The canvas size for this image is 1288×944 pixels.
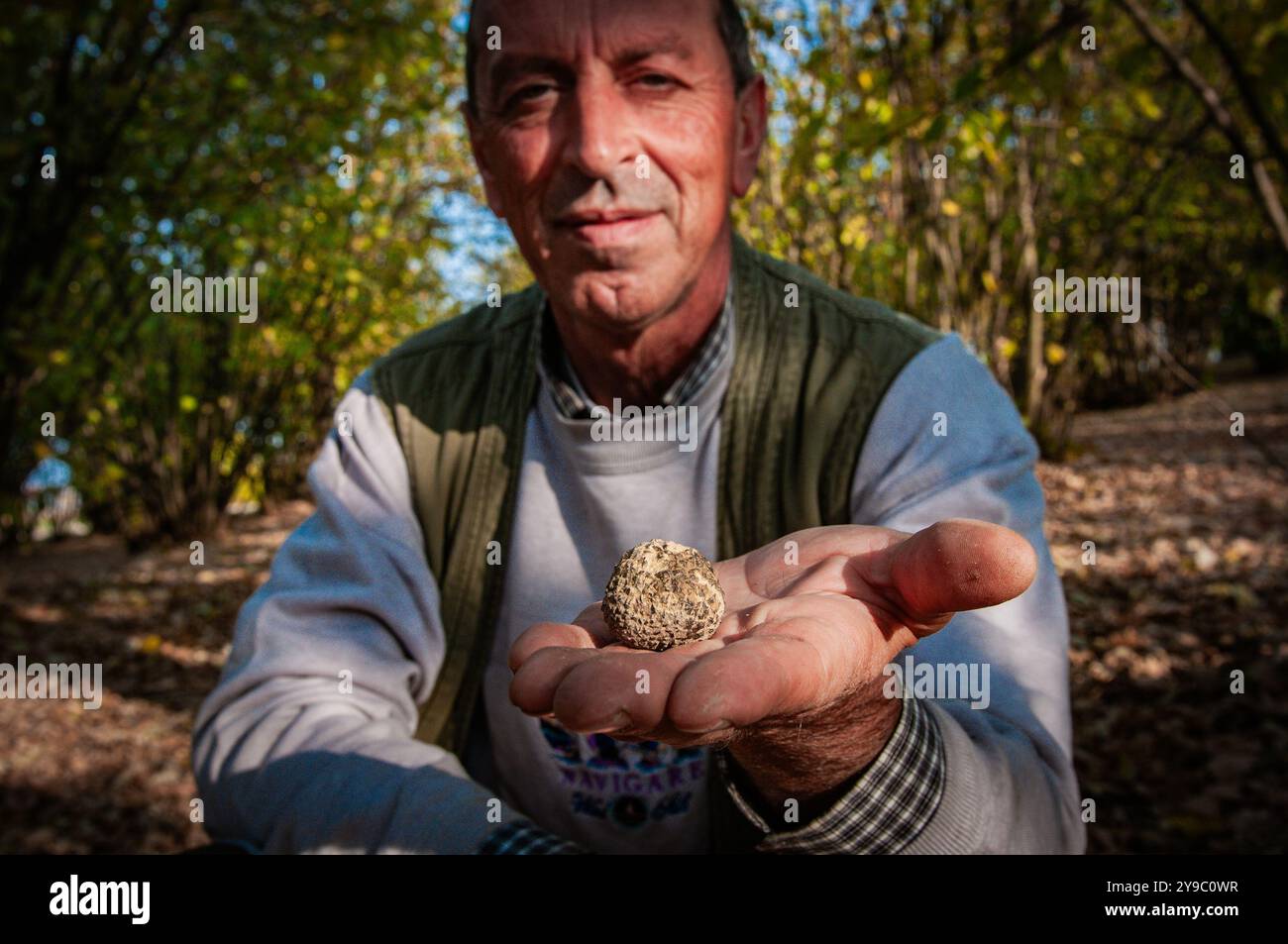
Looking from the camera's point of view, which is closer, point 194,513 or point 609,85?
point 609,85

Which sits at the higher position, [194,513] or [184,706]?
[194,513]

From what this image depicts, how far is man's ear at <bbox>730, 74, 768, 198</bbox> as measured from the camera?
2.27m

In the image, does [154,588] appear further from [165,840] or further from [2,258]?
[165,840]

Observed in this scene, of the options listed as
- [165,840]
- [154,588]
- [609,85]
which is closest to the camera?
[609,85]

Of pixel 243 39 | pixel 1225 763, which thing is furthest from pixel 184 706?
pixel 1225 763

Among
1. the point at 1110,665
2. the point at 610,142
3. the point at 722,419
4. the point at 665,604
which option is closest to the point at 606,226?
the point at 610,142

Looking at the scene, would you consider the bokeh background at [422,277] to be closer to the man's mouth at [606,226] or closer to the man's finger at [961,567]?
the man's mouth at [606,226]

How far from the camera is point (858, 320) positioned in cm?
213

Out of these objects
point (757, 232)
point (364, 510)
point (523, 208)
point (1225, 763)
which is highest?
point (757, 232)

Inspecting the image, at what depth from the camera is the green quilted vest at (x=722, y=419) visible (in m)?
1.96

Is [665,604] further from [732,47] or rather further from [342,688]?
[732,47]

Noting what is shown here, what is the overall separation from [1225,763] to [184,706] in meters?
5.49

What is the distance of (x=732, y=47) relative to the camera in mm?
2240

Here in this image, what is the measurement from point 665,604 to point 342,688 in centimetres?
92
